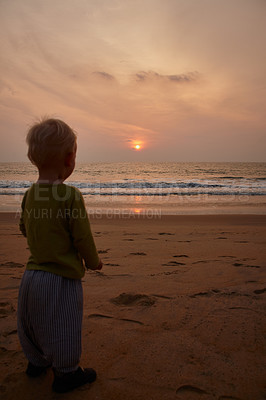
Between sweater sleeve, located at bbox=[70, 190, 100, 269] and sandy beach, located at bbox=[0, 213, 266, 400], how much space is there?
84cm

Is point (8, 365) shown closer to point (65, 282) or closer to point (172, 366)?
point (65, 282)

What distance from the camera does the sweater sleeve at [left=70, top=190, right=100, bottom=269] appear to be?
1.50 metres

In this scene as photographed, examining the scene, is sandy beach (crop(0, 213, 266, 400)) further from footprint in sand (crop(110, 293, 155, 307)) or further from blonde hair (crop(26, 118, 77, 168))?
blonde hair (crop(26, 118, 77, 168))

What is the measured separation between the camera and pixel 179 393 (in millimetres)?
1588

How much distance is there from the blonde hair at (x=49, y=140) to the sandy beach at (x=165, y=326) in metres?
1.38

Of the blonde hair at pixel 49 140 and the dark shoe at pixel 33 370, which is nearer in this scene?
the blonde hair at pixel 49 140

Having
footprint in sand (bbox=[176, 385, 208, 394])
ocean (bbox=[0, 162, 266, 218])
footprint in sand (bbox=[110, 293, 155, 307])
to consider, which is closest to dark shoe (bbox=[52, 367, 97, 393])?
footprint in sand (bbox=[176, 385, 208, 394])

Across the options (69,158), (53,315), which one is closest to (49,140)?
(69,158)

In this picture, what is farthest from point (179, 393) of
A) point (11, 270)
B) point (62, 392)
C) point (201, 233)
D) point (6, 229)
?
point (6, 229)

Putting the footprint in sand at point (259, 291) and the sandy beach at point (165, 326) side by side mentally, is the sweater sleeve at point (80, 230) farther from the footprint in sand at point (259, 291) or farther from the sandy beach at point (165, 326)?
the footprint in sand at point (259, 291)

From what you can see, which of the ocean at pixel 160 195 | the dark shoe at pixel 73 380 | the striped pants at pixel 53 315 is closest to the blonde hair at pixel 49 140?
the striped pants at pixel 53 315

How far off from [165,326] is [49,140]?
1.74 meters

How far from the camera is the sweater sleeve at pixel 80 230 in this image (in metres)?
1.50

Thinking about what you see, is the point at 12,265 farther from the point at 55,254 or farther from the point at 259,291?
the point at 259,291
